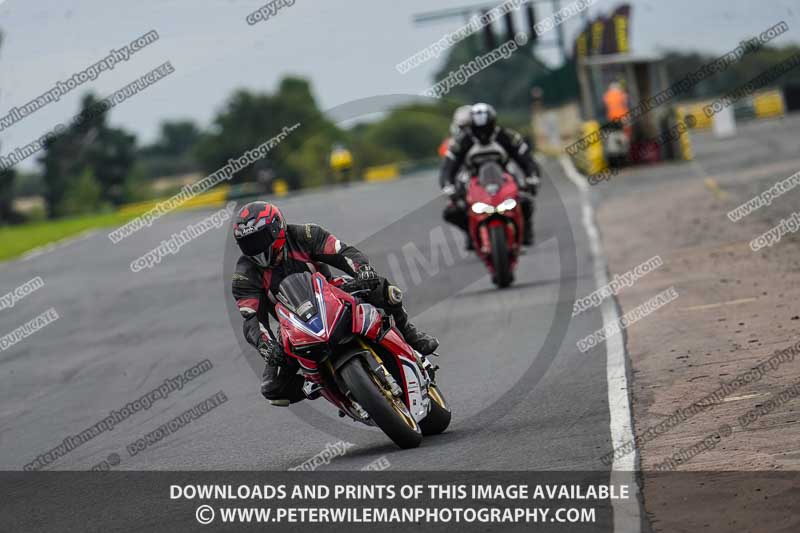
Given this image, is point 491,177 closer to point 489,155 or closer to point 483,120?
point 489,155

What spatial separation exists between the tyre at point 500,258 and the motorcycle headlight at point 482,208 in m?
0.20

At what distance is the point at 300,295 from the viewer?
8.37 meters

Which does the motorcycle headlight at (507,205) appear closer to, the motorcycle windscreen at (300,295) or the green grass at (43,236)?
Answer: the motorcycle windscreen at (300,295)

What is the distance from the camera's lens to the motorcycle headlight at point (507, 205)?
1580cm

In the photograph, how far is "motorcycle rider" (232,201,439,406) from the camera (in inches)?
332

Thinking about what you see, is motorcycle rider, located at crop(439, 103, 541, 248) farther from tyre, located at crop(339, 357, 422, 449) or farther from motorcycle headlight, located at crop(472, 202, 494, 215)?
tyre, located at crop(339, 357, 422, 449)

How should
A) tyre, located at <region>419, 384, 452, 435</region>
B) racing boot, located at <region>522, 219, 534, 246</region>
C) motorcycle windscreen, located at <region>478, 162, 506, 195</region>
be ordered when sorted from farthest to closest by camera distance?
racing boot, located at <region>522, 219, 534, 246</region> → motorcycle windscreen, located at <region>478, 162, 506, 195</region> → tyre, located at <region>419, 384, 452, 435</region>

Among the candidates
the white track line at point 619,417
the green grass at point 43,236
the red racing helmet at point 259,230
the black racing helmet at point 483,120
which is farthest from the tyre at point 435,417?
the green grass at point 43,236

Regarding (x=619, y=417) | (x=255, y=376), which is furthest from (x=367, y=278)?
(x=255, y=376)

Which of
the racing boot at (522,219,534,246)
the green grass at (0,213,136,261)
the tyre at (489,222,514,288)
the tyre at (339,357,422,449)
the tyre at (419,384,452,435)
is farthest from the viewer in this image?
the green grass at (0,213,136,261)

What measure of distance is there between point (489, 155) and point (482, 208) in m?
0.86

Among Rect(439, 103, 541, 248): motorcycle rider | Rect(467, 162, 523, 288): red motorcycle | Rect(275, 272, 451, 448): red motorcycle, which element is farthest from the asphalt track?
Rect(439, 103, 541, 248): motorcycle rider

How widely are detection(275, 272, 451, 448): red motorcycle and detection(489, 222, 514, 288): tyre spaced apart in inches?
280

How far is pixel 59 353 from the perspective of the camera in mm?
A: 17469
